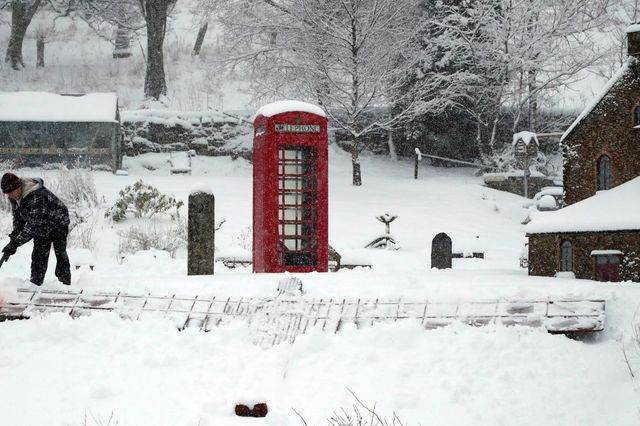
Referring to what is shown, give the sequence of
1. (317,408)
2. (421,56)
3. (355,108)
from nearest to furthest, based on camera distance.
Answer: (317,408) < (355,108) < (421,56)

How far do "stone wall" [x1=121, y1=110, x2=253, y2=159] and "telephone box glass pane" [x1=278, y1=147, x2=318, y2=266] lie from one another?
1942cm

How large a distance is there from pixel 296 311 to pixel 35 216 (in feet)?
11.7

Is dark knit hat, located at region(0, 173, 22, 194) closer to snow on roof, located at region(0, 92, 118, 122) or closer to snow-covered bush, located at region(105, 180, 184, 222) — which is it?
snow-covered bush, located at region(105, 180, 184, 222)

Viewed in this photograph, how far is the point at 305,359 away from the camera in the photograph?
21.7 ft

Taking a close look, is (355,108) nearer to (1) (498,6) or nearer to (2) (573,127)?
(1) (498,6)

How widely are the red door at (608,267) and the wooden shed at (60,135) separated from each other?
2080 cm

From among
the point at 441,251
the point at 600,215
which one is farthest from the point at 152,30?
the point at 600,215

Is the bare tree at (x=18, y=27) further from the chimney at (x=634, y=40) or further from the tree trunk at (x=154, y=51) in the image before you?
the chimney at (x=634, y=40)

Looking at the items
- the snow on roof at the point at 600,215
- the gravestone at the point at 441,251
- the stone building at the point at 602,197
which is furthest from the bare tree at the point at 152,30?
the snow on roof at the point at 600,215

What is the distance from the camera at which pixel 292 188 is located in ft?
35.8

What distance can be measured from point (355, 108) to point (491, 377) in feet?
71.4

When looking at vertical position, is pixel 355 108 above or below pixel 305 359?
above

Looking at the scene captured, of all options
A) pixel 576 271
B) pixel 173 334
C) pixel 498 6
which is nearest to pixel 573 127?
pixel 576 271

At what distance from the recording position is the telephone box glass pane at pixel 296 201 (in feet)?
35.6
